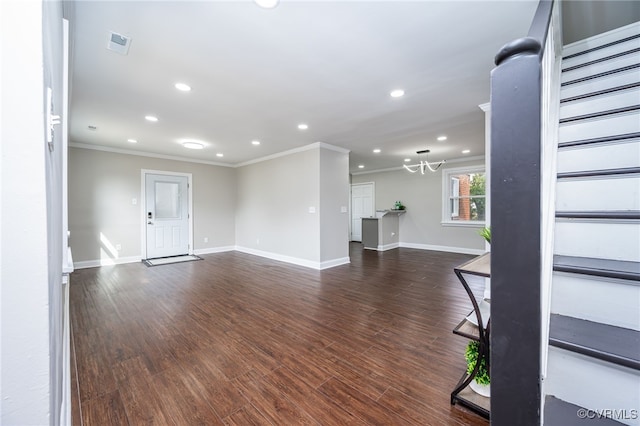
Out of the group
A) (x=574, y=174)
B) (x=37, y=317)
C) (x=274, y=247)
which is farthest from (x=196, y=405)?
(x=274, y=247)

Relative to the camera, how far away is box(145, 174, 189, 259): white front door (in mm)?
6098

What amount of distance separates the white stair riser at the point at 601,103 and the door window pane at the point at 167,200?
7080 mm

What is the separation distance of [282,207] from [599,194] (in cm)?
517

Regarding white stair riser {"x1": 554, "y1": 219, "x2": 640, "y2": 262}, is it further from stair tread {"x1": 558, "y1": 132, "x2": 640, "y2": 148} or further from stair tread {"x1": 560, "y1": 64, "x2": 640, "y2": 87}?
stair tread {"x1": 560, "y1": 64, "x2": 640, "y2": 87}

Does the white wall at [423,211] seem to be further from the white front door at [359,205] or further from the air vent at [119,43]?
the air vent at [119,43]

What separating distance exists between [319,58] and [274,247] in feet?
15.1

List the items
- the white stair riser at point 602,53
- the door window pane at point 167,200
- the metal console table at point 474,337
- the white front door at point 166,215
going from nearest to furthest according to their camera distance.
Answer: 1. the metal console table at point 474,337
2. the white stair riser at point 602,53
3. the white front door at point 166,215
4. the door window pane at point 167,200

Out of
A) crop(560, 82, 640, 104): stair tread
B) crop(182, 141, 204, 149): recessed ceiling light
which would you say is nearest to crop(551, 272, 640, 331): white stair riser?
crop(560, 82, 640, 104): stair tread

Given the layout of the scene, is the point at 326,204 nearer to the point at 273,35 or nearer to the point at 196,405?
the point at 273,35

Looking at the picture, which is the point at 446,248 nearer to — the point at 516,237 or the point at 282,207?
the point at 282,207

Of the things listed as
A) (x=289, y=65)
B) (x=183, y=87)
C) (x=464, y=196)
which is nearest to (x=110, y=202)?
(x=183, y=87)

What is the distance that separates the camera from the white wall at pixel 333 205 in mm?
5180

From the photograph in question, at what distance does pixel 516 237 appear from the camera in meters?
0.55

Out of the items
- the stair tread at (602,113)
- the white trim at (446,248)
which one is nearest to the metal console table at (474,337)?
the stair tread at (602,113)
